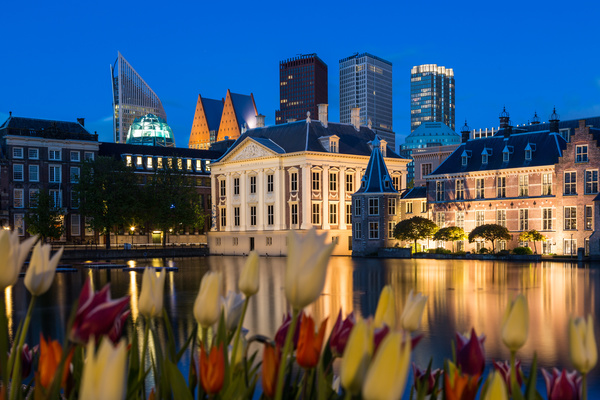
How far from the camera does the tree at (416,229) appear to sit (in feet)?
202

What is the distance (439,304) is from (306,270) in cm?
2098

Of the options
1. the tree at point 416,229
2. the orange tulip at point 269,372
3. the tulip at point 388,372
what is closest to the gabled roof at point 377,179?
the tree at point 416,229

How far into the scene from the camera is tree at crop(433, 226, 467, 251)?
61719 mm

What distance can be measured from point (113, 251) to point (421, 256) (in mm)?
28895

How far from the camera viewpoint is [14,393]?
261 centimetres

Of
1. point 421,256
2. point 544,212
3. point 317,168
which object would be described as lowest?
point 421,256

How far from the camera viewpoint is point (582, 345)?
8.91 ft

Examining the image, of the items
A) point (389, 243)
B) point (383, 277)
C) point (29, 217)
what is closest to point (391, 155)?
point (389, 243)

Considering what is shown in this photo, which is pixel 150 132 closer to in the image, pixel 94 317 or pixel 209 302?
pixel 209 302

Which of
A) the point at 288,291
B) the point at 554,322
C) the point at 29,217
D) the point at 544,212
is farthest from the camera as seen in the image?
the point at 29,217

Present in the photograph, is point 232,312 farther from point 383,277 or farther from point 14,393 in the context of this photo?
point 383,277

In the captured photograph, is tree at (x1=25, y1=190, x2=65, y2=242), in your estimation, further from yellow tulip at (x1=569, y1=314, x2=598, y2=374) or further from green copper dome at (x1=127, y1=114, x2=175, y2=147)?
yellow tulip at (x1=569, y1=314, x2=598, y2=374)

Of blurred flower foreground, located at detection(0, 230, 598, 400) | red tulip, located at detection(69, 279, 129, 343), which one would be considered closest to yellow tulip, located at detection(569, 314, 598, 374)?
blurred flower foreground, located at detection(0, 230, 598, 400)

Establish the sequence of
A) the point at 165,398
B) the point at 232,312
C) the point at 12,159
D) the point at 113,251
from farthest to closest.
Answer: the point at 12,159
the point at 113,251
the point at 232,312
the point at 165,398
